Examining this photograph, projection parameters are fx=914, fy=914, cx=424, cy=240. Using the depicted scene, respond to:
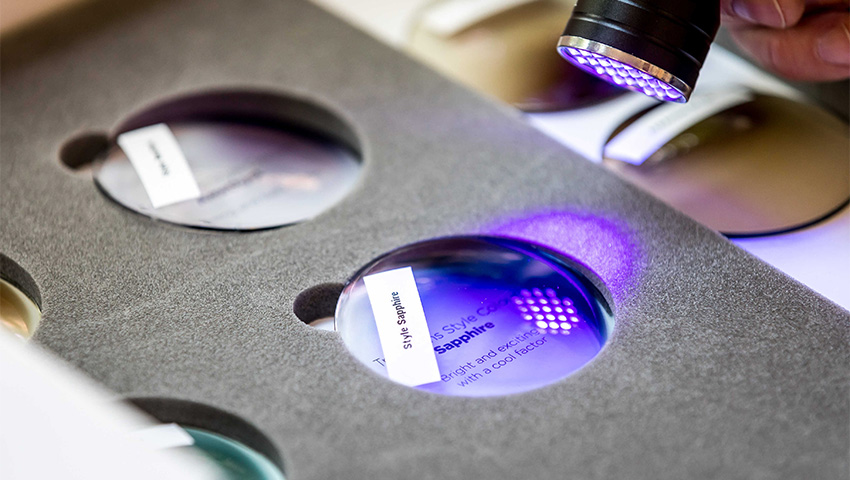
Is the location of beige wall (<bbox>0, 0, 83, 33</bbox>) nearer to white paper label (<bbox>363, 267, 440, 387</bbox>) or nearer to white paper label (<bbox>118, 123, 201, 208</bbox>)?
white paper label (<bbox>118, 123, 201, 208</bbox>)

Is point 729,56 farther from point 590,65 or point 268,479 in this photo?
point 268,479

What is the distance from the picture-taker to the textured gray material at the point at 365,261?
0.55m

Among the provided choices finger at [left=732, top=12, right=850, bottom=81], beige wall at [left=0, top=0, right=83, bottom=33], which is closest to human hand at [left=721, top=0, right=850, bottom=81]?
finger at [left=732, top=12, right=850, bottom=81]

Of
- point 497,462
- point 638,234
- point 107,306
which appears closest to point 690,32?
point 638,234

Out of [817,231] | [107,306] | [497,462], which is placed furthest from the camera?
[817,231]

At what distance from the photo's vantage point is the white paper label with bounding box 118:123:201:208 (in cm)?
77

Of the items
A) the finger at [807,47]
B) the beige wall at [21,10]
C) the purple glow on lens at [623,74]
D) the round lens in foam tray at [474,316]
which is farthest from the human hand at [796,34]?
the beige wall at [21,10]

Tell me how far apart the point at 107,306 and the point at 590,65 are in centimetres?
39

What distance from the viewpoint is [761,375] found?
587 mm

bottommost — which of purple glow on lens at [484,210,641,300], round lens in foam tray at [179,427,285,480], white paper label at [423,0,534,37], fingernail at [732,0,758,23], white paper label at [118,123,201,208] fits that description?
round lens in foam tray at [179,427,285,480]

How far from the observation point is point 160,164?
31.2 inches

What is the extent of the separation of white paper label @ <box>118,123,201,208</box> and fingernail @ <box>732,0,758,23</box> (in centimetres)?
46

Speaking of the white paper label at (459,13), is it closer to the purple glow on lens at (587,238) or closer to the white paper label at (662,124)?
the white paper label at (662,124)

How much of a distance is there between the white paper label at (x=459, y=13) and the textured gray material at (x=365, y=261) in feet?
0.36
